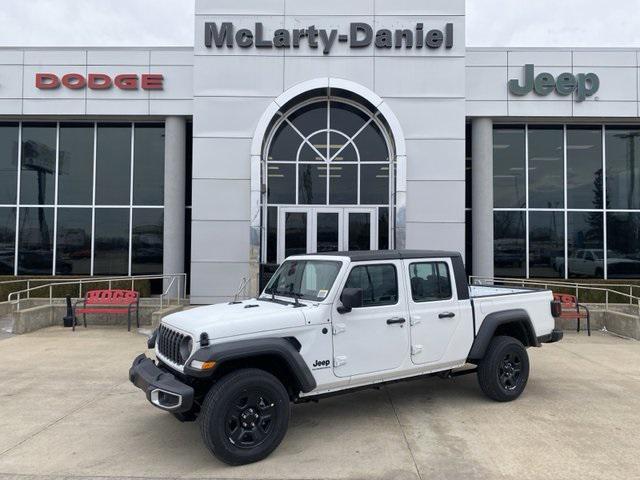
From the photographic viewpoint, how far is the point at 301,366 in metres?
4.35

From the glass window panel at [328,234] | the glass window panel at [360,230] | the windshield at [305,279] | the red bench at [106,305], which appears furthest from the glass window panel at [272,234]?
the windshield at [305,279]

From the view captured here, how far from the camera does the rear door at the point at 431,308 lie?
5184mm

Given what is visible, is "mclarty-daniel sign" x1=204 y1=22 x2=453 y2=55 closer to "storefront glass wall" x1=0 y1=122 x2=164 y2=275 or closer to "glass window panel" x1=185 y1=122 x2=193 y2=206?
"glass window panel" x1=185 y1=122 x2=193 y2=206

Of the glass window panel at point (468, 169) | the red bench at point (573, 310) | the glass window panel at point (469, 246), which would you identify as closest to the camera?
the red bench at point (573, 310)

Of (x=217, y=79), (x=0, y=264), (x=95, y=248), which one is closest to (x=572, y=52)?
(x=217, y=79)

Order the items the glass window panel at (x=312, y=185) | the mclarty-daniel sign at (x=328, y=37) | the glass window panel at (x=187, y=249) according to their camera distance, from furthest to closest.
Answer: the glass window panel at (x=187, y=249) < the glass window panel at (x=312, y=185) < the mclarty-daniel sign at (x=328, y=37)

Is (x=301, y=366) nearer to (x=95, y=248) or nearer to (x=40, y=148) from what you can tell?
(x=95, y=248)

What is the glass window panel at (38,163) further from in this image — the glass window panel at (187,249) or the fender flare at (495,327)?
the fender flare at (495,327)

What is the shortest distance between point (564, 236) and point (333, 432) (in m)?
13.5

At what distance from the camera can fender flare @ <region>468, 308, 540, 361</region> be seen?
219 inches

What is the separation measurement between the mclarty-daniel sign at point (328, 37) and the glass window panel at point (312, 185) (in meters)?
3.45

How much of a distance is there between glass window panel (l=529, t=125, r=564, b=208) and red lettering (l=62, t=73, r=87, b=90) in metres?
14.8

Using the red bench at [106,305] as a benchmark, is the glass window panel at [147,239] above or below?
above

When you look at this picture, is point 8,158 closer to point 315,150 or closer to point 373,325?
point 315,150
